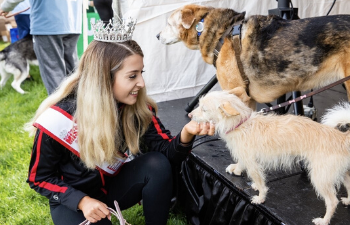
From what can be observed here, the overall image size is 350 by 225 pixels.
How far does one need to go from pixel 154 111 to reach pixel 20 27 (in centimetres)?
493

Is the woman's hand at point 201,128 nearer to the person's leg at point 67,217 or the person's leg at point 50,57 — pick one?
the person's leg at point 67,217

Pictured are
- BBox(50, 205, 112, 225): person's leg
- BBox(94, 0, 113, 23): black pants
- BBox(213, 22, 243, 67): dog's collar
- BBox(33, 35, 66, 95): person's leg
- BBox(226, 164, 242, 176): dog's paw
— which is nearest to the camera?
BBox(50, 205, 112, 225): person's leg

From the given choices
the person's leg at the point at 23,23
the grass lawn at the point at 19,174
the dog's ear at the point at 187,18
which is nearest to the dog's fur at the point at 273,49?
the dog's ear at the point at 187,18

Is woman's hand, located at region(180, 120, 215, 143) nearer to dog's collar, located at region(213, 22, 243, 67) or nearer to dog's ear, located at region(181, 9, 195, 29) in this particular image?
dog's collar, located at region(213, 22, 243, 67)

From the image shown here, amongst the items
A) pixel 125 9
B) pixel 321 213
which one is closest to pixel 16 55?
pixel 125 9

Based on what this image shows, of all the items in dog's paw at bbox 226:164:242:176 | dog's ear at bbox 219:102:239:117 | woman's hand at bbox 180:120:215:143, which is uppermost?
dog's ear at bbox 219:102:239:117

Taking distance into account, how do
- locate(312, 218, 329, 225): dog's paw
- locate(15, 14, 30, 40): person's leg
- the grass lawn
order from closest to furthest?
locate(312, 218, 329, 225): dog's paw
the grass lawn
locate(15, 14, 30, 40): person's leg

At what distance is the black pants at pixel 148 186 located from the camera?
1952 millimetres

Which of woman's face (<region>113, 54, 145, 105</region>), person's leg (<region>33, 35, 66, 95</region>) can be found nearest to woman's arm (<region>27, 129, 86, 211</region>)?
woman's face (<region>113, 54, 145, 105</region>)

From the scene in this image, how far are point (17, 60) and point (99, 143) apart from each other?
465cm

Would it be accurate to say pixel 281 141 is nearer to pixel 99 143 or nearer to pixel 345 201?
pixel 345 201

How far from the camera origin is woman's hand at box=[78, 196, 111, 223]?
67.5 inches

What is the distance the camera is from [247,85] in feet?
8.25

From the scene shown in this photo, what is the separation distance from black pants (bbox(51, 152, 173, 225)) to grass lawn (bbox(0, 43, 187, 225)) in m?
0.51
